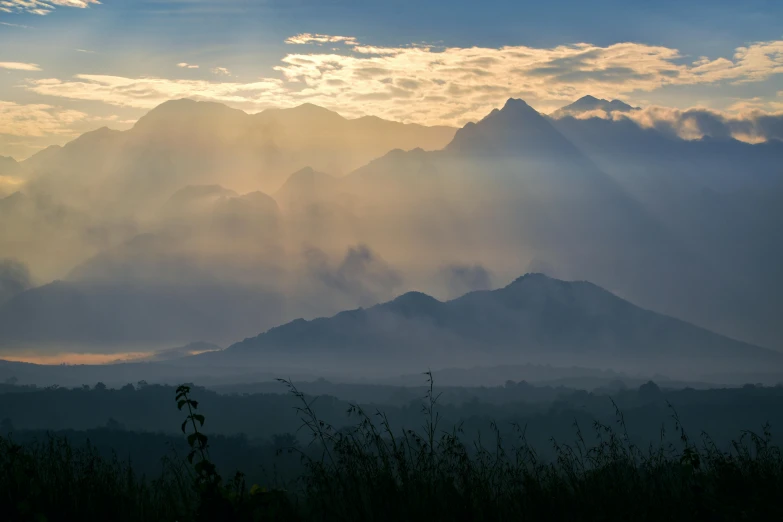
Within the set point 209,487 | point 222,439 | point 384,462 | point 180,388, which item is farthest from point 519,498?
point 222,439

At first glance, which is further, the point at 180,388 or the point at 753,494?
the point at 753,494

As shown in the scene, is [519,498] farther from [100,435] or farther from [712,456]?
[100,435]

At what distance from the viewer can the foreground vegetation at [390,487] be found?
25.0 feet

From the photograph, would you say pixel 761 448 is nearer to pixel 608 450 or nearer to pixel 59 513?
pixel 608 450

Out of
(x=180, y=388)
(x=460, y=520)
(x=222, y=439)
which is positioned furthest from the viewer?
(x=222, y=439)

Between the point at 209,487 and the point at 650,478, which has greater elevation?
the point at 209,487

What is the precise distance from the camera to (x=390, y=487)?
8203 mm

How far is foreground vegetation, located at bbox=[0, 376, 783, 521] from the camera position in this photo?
762cm

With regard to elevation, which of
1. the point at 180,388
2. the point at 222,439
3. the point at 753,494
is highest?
the point at 180,388

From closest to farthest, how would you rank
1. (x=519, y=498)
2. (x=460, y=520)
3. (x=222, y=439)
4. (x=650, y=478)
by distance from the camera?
(x=460, y=520) → (x=519, y=498) → (x=650, y=478) → (x=222, y=439)

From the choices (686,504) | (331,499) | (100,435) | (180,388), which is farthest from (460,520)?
(100,435)

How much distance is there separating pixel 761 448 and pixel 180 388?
9304 mm

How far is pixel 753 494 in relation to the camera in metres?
8.98

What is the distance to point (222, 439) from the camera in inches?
6250
